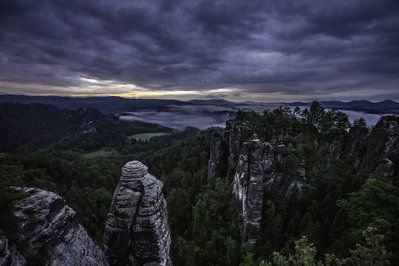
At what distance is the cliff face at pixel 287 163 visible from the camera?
3972 cm

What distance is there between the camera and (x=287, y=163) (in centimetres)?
4684

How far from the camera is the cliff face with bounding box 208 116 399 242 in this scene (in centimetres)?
3972

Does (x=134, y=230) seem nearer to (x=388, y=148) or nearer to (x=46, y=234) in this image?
(x=46, y=234)

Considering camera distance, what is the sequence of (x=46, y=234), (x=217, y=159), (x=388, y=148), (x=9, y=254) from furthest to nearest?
(x=217, y=159) < (x=388, y=148) < (x=46, y=234) < (x=9, y=254)

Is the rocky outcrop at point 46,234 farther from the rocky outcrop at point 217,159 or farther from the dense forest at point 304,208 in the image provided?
the rocky outcrop at point 217,159

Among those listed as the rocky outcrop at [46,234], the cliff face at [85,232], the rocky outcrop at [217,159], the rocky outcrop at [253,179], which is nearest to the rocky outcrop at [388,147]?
the rocky outcrop at [253,179]

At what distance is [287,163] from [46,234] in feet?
138

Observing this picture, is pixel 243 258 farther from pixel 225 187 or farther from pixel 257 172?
pixel 225 187

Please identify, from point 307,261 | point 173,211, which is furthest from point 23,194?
point 173,211

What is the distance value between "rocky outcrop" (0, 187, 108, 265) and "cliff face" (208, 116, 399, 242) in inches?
1300

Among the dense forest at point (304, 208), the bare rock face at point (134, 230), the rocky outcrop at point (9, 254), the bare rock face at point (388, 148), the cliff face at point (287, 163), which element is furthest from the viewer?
the cliff face at point (287, 163)

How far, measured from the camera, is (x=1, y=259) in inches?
372

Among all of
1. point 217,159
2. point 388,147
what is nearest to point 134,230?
point 388,147

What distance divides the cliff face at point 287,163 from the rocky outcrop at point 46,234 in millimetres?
33027
